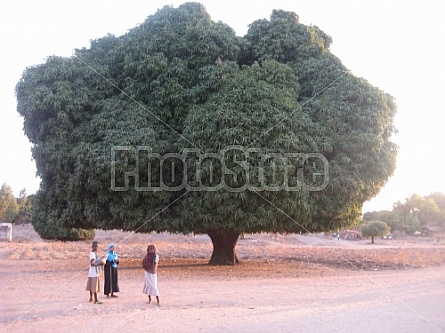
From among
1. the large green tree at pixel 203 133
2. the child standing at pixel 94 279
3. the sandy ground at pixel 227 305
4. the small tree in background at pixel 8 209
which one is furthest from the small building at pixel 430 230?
the child standing at pixel 94 279

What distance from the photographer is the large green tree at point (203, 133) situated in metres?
18.1

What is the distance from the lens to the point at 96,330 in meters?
8.18

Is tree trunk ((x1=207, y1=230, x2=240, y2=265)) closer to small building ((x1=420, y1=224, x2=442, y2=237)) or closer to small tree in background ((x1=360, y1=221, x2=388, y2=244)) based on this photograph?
small tree in background ((x1=360, y1=221, x2=388, y2=244))

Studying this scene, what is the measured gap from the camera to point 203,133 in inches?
723

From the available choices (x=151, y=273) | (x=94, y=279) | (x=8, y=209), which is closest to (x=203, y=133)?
(x=151, y=273)

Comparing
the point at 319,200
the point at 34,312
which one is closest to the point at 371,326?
the point at 34,312

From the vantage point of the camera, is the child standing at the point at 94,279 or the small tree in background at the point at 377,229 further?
the small tree in background at the point at 377,229

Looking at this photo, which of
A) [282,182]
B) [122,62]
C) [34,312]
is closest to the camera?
[34,312]

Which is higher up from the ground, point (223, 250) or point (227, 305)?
point (223, 250)

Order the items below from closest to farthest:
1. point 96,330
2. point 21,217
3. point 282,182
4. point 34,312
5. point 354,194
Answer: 1. point 96,330
2. point 34,312
3. point 282,182
4. point 354,194
5. point 21,217

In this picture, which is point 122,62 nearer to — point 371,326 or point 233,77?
point 233,77

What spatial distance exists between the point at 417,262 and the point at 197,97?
14.7 m

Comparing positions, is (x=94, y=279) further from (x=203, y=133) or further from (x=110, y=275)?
(x=203, y=133)

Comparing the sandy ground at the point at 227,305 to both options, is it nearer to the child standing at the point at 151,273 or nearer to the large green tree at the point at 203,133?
the child standing at the point at 151,273
